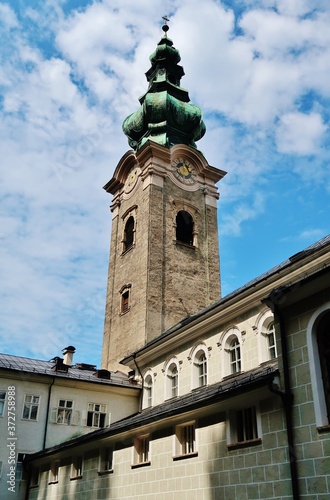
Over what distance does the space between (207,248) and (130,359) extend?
11194mm

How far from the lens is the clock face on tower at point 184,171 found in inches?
1380

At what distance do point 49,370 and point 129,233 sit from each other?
1252 centimetres

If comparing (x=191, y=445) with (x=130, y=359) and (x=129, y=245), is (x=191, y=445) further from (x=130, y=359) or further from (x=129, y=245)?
(x=129, y=245)

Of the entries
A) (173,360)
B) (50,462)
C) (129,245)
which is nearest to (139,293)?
(129,245)

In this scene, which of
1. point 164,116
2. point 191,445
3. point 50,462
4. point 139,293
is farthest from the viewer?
point 164,116

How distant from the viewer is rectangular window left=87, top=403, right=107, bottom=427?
2394 centimetres

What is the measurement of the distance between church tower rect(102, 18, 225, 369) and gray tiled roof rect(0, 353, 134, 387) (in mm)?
3190

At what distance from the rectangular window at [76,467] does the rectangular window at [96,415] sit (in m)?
3.70

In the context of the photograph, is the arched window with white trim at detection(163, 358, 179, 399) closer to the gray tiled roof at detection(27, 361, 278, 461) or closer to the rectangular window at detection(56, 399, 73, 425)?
the gray tiled roof at detection(27, 361, 278, 461)

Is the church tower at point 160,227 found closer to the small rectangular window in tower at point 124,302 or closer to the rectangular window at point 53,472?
the small rectangular window in tower at point 124,302

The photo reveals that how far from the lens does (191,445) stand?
48.9ft

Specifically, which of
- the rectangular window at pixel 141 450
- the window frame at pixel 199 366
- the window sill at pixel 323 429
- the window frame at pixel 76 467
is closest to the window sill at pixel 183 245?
the window frame at pixel 199 366

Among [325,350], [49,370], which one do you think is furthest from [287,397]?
[49,370]

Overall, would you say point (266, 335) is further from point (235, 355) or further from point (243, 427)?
point (243, 427)
